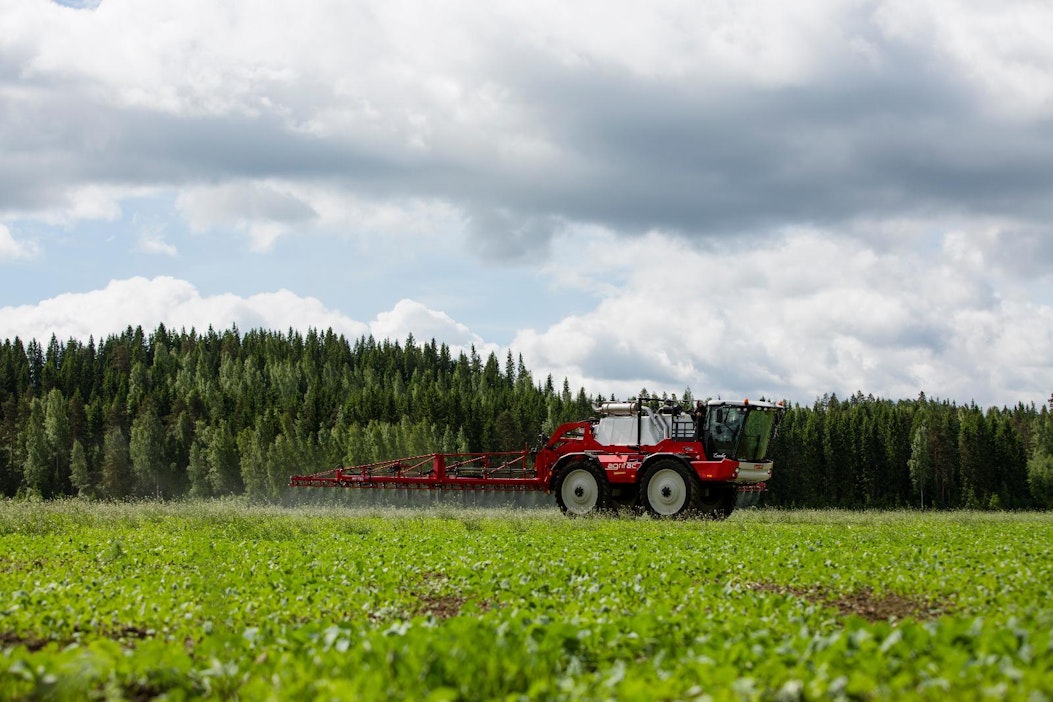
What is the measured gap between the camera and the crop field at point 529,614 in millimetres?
7160

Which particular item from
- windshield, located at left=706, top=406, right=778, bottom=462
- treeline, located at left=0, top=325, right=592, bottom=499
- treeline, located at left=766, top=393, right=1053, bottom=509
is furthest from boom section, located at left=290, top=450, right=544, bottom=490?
treeline, located at left=766, top=393, right=1053, bottom=509

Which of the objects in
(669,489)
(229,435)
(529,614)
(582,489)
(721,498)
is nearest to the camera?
(529,614)

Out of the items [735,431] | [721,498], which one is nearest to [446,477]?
[721,498]

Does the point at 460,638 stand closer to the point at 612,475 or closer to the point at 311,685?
the point at 311,685

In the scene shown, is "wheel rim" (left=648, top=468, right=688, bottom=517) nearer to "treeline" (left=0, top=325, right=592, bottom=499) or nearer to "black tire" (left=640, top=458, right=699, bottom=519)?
"black tire" (left=640, top=458, right=699, bottom=519)

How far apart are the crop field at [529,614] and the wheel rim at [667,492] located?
→ 4587 millimetres

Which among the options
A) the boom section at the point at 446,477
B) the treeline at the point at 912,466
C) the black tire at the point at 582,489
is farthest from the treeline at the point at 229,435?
the black tire at the point at 582,489

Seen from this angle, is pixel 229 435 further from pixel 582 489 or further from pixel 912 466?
pixel 582 489

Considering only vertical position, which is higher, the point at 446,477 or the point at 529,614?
the point at 446,477

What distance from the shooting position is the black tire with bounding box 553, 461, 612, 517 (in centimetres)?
3052

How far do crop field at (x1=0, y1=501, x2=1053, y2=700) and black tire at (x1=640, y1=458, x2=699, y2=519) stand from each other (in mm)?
4458

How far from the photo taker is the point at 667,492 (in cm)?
2942

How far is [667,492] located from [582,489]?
10.00ft

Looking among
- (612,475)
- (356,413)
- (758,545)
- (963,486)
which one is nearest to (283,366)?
(356,413)
